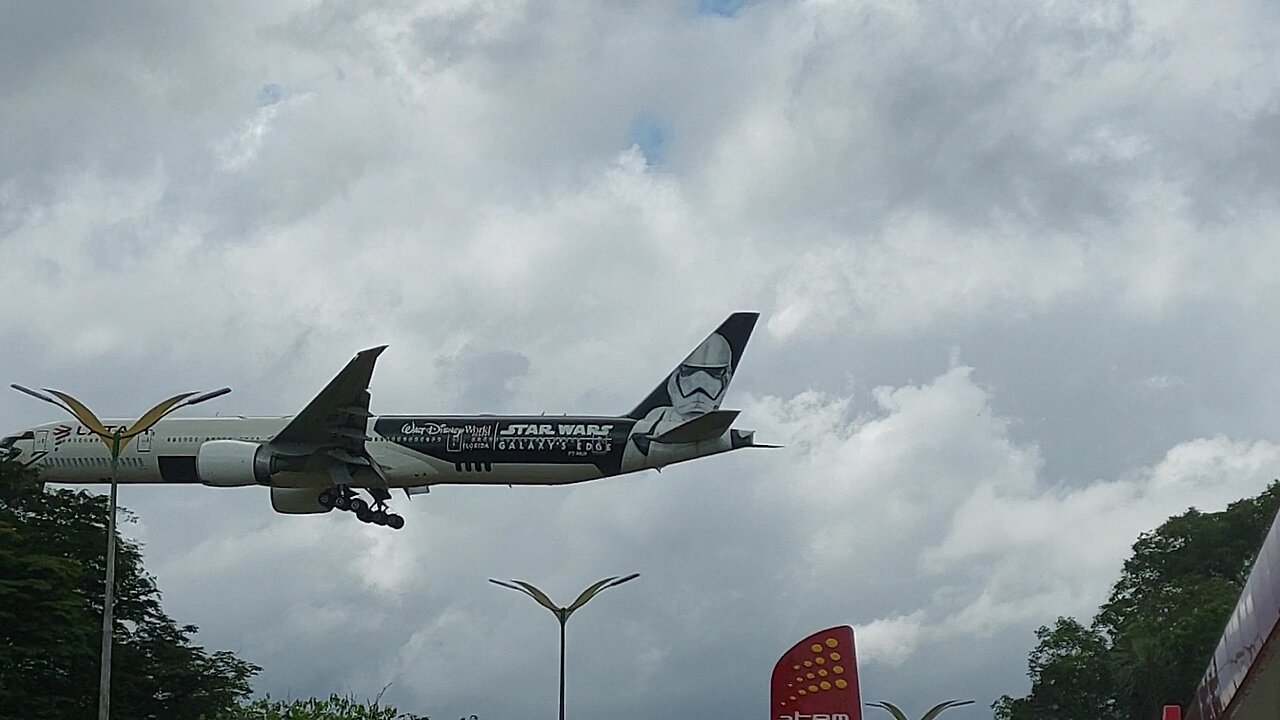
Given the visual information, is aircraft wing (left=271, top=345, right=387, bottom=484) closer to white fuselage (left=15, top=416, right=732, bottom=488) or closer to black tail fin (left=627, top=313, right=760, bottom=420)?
white fuselage (left=15, top=416, right=732, bottom=488)

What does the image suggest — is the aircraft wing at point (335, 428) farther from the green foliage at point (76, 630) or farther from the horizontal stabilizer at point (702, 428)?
the horizontal stabilizer at point (702, 428)

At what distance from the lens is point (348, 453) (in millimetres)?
54750

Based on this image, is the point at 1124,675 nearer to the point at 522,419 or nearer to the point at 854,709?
the point at 522,419

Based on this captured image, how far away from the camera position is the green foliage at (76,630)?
139 ft

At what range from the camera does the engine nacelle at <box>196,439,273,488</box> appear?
53625mm

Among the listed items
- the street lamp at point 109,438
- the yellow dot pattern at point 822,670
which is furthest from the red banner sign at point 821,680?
the street lamp at point 109,438

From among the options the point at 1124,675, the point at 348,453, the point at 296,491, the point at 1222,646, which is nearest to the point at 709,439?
the point at 348,453

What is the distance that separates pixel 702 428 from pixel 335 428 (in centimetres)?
1189

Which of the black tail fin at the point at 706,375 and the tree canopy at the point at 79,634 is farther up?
the black tail fin at the point at 706,375

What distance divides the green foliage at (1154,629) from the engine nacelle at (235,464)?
1332 inches

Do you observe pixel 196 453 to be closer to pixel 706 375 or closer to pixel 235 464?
pixel 235 464

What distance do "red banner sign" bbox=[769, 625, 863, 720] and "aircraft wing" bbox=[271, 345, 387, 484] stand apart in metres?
43.0

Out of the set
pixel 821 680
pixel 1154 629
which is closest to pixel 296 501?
pixel 1154 629

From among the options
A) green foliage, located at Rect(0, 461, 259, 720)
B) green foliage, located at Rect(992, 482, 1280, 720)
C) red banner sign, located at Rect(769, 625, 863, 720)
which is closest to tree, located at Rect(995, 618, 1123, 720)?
green foliage, located at Rect(992, 482, 1280, 720)
